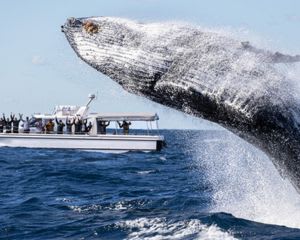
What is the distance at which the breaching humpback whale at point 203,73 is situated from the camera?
6773mm

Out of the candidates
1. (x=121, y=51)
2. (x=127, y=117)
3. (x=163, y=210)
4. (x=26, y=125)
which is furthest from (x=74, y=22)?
(x=26, y=125)

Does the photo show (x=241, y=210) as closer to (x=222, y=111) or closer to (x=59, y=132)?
(x=222, y=111)

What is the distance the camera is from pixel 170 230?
866 cm

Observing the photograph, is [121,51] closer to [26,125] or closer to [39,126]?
[26,125]

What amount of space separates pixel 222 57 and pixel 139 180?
1202 centimetres

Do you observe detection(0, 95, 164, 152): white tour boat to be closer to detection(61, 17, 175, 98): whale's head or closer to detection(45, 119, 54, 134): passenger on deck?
detection(45, 119, 54, 134): passenger on deck

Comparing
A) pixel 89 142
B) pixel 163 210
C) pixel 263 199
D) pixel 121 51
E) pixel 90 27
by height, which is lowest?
pixel 89 142

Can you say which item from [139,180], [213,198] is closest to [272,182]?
[213,198]

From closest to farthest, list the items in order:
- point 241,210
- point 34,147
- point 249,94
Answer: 1. point 249,94
2. point 241,210
3. point 34,147

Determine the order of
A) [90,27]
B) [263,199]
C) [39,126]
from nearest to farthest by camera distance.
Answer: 1. [90,27]
2. [263,199]
3. [39,126]

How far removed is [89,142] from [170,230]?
110ft

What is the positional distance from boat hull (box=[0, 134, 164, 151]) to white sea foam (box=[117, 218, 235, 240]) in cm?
3138

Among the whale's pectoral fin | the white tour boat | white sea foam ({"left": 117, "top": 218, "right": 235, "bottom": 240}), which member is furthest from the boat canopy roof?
the whale's pectoral fin

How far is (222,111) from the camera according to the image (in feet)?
22.9
